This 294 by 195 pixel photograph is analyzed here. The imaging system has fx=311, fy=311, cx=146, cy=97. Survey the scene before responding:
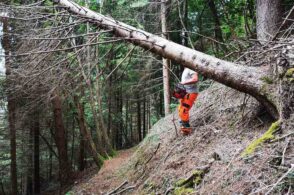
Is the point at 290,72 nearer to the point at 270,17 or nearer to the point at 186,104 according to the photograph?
the point at 186,104

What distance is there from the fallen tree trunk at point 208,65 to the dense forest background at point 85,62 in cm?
26

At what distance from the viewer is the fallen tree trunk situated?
4.41m

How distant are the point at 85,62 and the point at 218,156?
10.2 feet

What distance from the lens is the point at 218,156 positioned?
180 inches

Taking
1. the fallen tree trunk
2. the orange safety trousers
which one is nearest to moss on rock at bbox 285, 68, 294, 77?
the fallen tree trunk

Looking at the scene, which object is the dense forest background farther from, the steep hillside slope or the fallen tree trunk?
the steep hillside slope

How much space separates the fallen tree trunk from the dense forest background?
0.26 metres

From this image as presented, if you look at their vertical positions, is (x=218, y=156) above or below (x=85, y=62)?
below

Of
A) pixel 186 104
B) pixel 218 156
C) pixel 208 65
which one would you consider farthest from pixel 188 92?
pixel 218 156

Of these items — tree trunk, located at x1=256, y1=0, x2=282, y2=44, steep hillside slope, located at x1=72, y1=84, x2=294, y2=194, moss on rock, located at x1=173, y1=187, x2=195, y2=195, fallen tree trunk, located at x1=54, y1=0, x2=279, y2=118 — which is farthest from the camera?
tree trunk, located at x1=256, y1=0, x2=282, y2=44

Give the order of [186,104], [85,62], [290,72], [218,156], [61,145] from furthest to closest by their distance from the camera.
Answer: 1. [61,145]
2. [186,104]
3. [85,62]
4. [218,156]
5. [290,72]

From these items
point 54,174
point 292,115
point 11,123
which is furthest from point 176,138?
point 54,174

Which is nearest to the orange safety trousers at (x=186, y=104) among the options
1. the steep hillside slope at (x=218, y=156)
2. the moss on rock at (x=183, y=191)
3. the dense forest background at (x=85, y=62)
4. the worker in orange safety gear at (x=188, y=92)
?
the worker in orange safety gear at (x=188, y=92)

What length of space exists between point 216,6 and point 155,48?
358 inches
